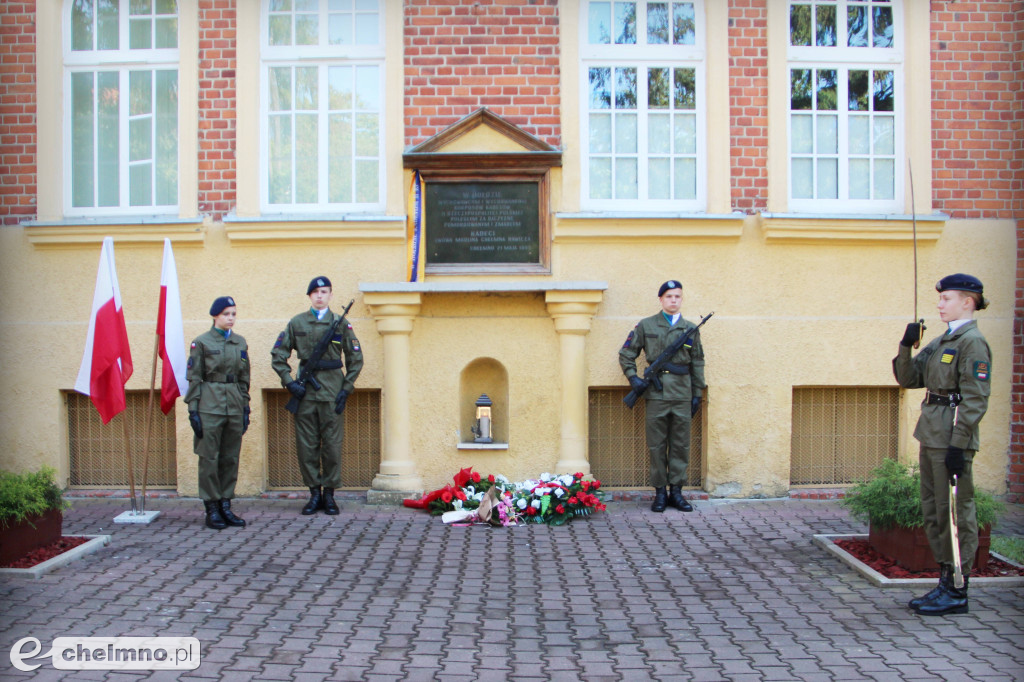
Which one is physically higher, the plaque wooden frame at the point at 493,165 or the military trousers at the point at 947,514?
the plaque wooden frame at the point at 493,165

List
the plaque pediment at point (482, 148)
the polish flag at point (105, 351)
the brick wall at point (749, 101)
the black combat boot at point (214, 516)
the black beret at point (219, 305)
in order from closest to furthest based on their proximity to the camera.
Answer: the black combat boot at point (214, 516)
the black beret at point (219, 305)
the polish flag at point (105, 351)
the plaque pediment at point (482, 148)
the brick wall at point (749, 101)

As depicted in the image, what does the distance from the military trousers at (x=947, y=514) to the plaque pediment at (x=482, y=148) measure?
4389 millimetres

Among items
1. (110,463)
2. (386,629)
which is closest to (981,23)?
(386,629)

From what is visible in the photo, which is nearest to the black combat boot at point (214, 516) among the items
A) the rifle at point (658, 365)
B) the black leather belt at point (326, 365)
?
the black leather belt at point (326, 365)

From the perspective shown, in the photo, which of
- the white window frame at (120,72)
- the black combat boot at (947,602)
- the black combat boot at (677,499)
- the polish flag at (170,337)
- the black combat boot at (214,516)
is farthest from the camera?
the white window frame at (120,72)

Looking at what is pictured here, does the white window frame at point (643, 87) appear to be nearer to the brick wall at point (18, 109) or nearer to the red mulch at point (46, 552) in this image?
the red mulch at point (46, 552)

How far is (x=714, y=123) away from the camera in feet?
27.1

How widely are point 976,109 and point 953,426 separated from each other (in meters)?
4.71

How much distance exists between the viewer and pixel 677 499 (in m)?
7.81

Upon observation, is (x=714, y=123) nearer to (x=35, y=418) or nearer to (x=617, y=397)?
(x=617, y=397)

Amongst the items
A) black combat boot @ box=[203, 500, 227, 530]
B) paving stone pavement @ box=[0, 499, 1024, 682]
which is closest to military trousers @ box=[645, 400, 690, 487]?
paving stone pavement @ box=[0, 499, 1024, 682]

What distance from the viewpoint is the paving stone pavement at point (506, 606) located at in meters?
4.23

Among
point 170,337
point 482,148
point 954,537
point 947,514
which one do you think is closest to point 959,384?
point 947,514

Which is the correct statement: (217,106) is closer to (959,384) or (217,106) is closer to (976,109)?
(959,384)
